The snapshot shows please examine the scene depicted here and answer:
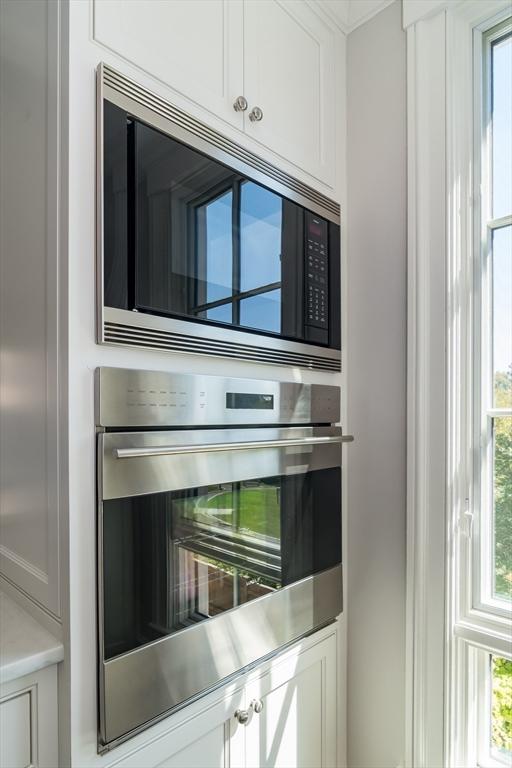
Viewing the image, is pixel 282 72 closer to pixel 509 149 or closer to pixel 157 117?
pixel 157 117

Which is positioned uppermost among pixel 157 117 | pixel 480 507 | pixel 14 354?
pixel 157 117

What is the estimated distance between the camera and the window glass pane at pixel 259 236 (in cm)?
Result: 109

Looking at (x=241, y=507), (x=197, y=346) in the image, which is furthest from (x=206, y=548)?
(x=197, y=346)

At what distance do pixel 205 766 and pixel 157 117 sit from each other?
51.6 inches

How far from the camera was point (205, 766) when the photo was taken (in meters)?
0.99

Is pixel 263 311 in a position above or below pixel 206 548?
above

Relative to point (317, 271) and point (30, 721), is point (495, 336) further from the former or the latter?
point (30, 721)

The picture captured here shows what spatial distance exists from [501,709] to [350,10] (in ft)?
6.51

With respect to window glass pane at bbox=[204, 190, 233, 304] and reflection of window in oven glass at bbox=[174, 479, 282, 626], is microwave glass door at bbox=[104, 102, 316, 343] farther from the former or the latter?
reflection of window in oven glass at bbox=[174, 479, 282, 626]

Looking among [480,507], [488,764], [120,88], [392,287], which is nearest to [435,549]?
[480,507]

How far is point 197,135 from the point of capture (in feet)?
3.27

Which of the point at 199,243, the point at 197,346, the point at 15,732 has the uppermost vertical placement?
the point at 199,243

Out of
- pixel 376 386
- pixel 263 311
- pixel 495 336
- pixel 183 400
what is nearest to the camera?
pixel 183 400

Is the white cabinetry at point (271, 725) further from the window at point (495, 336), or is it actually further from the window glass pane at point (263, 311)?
the window glass pane at point (263, 311)
